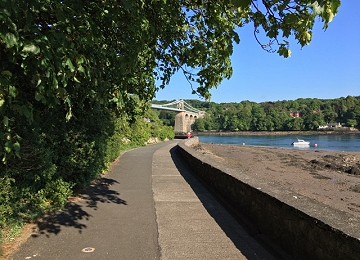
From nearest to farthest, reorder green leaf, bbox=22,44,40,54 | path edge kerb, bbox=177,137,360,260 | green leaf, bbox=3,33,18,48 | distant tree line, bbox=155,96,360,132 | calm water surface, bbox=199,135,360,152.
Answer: green leaf, bbox=3,33,18,48, green leaf, bbox=22,44,40,54, path edge kerb, bbox=177,137,360,260, calm water surface, bbox=199,135,360,152, distant tree line, bbox=155,96,360,132

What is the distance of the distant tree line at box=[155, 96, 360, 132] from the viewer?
459ft

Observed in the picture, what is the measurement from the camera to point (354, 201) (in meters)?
15.7

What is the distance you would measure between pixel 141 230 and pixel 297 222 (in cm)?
263

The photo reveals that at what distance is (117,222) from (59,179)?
157 cm

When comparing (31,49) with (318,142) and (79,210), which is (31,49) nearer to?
(79,210)

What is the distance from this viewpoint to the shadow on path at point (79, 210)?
22.1 feet

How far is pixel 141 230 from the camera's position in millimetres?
6758

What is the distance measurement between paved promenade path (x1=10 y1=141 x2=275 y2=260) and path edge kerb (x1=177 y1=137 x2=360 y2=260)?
321 mm

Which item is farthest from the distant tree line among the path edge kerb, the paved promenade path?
the path edge kerb

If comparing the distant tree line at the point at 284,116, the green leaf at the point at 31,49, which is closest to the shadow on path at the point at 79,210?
the green leaf at the point at 31,49

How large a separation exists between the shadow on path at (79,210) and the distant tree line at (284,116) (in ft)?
441

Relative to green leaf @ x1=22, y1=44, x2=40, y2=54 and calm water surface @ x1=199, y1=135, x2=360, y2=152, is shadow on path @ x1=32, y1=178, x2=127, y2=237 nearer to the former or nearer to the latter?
green leaf @ x1=22, y1=44, x2=40, y2=54

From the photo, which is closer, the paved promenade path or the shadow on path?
the paved promenade path

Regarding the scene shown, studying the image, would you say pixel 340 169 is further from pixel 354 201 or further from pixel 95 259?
pixel 95 259
